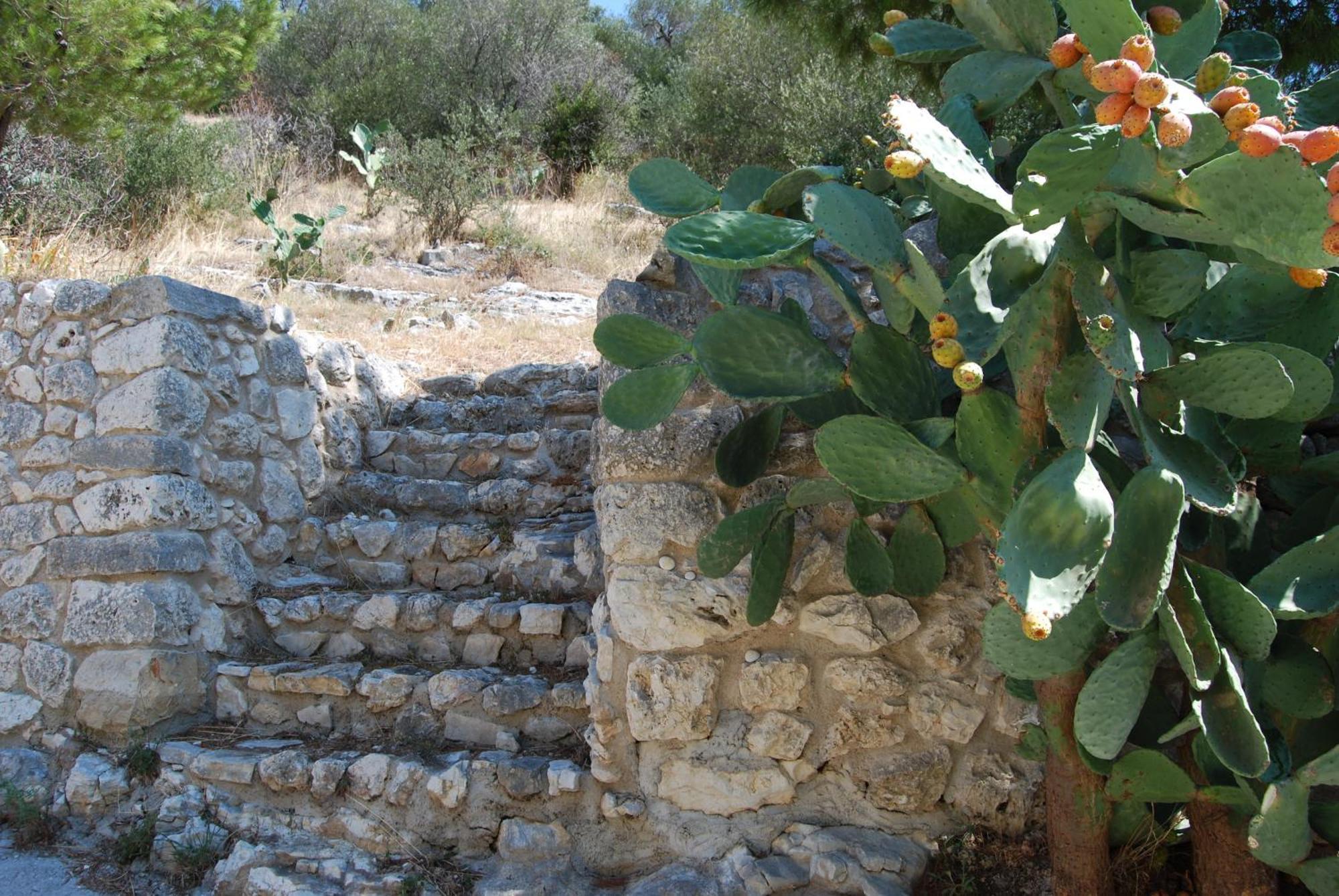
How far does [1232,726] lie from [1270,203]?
83 centimetres

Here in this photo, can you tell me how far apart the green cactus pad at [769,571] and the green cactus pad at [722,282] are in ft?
1.57

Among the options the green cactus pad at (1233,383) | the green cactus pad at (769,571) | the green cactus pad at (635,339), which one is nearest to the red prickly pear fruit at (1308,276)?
the green cactus pad at (1233,383)

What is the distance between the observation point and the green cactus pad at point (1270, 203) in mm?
1308

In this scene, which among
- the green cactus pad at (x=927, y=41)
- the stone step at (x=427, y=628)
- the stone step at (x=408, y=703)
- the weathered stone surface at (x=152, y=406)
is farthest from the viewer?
the weathered stone surface at (x=152, y=406)

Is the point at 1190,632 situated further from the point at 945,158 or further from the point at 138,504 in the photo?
the point at 138,504

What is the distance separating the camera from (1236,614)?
5.54 ft

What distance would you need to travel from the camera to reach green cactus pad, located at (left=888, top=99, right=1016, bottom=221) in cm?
146

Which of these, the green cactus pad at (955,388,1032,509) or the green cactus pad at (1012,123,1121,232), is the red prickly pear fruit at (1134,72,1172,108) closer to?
the green cactus pad at (1012,123,1121,232)

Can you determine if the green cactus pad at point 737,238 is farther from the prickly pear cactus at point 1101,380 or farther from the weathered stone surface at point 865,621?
the weathered stone surface at point 865,621

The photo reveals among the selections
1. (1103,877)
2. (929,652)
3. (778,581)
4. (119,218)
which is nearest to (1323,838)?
(1103,877)

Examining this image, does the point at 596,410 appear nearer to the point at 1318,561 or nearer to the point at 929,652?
the point at 929,652

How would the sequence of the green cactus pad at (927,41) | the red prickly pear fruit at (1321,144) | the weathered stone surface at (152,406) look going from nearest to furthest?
1. the red prickly pear fruit at (1321,144)
2. the green cactus pad at (927,41)
3. the weathered stone surface at (152,406)

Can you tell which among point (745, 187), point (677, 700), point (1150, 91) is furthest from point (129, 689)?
point (1150, 91)

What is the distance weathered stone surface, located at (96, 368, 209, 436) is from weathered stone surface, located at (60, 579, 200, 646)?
497 mm
